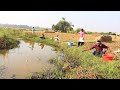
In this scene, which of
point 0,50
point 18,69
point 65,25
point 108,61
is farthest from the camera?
point 65,25

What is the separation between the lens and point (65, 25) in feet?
152

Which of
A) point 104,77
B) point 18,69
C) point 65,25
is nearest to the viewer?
point 104,77

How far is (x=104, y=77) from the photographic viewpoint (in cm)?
855
